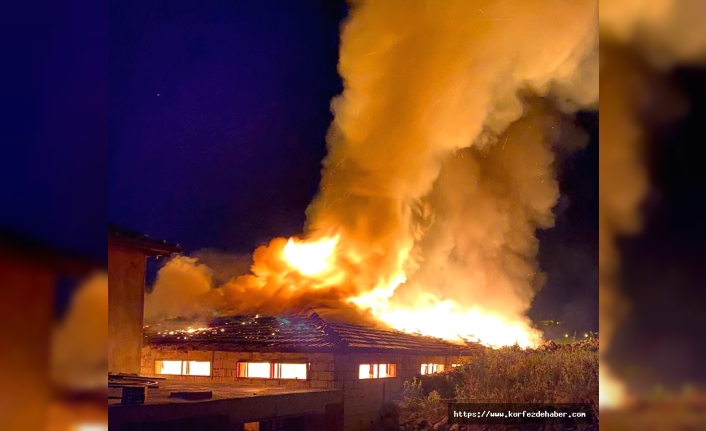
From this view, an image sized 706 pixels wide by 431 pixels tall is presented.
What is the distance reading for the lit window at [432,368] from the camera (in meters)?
4.97

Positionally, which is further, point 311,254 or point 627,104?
point 311,254

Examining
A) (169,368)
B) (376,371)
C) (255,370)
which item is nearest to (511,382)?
(376,371)

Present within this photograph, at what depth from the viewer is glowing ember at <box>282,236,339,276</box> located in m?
4.80

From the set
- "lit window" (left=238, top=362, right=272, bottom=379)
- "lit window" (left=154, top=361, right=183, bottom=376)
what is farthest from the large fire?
"lit window" (left=154, top=361, right=183, bottom=376)

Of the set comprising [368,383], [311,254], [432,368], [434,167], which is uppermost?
[434,167]

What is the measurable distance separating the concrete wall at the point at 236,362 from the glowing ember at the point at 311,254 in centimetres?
75

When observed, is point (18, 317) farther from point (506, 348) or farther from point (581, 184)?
point (581, 184)

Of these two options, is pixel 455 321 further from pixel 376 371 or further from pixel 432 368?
pixel 376 371

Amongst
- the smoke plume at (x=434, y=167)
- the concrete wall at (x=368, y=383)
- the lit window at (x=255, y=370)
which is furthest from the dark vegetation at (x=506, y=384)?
the lit window at (x=255, y=370)

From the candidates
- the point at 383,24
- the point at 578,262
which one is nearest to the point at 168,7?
the point at 383,24

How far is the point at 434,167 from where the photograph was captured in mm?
4922

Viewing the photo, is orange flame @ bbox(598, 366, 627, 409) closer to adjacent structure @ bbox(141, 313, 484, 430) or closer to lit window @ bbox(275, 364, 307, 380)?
adjacent structure @ bbox(141, 313, 484, 430)

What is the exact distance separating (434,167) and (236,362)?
94.5 inches

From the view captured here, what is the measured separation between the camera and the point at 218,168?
4770 mm
